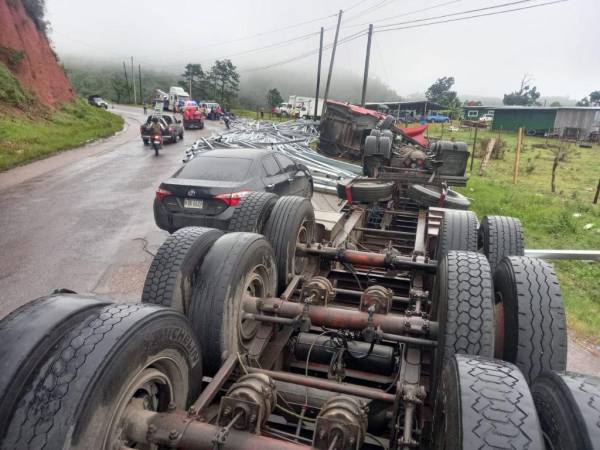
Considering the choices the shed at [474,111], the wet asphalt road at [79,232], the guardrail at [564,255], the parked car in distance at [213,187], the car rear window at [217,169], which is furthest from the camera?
the shed at [474,111]

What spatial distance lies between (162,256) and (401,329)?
1.81m

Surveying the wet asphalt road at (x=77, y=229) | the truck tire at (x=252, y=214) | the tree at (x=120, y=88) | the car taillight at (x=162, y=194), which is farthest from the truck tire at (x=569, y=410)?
the tree at (x=120, y=88)

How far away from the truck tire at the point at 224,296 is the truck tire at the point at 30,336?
91 centimetres

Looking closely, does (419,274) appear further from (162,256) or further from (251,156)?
(251,156)

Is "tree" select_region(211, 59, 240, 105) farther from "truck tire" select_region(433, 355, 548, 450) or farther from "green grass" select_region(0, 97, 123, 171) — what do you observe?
"truck tire" select_region(433, 355, 548, 450)

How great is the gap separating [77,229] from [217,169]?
3.30m

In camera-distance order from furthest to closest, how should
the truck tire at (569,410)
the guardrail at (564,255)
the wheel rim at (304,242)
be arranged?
the guardrail at (564,255) < the wheel rim at (304,242) < the truck tire at (569,410)

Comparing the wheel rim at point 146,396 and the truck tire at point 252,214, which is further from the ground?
the truck tire at point 252,214

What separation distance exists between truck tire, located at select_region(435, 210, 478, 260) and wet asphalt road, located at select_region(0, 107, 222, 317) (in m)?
3.82

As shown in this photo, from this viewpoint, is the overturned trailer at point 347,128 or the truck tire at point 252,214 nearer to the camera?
the truck tire at point 252,214

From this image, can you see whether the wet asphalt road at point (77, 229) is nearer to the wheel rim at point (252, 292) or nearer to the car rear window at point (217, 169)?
the car rear window at point (217, 169)

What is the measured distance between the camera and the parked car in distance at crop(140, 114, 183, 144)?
73.5ft

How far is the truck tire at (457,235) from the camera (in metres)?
4.27

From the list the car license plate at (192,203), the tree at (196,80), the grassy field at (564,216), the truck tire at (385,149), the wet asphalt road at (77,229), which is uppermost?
the tree at (196,80)
